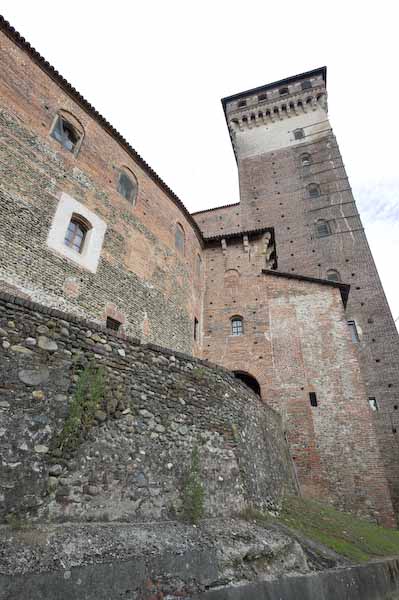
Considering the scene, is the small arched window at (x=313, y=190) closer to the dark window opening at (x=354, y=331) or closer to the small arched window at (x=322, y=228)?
the small arched window at (x=322, y=228)

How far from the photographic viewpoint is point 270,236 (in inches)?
715

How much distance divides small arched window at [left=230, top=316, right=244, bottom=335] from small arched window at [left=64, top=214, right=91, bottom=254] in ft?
26.7

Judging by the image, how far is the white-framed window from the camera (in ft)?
32.6

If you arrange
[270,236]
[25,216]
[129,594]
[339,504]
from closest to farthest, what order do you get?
[129,594], [25,216], [339,504], [270,236]

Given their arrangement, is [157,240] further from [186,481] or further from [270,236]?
[186,481]

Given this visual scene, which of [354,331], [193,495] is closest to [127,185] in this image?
[193,495]

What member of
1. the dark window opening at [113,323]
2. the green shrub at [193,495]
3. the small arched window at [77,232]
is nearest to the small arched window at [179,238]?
the small arched window at [77,232]

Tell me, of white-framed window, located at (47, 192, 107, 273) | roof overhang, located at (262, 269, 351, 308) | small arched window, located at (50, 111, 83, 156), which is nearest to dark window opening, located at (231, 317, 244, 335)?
roof overhang, located at (262, 269, 351, 308)

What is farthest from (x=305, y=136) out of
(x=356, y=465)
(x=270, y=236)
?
(x=356, y=465)

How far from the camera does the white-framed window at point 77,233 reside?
9922 millimetres

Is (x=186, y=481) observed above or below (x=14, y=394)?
below

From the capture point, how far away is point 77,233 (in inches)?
428

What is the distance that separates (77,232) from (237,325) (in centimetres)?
855

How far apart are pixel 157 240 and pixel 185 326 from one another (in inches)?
152
